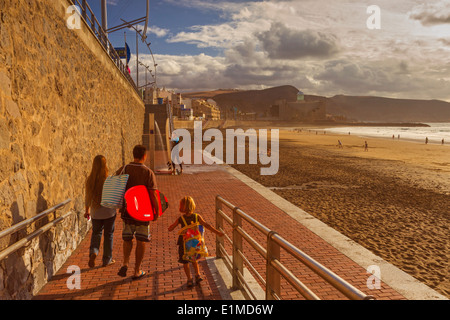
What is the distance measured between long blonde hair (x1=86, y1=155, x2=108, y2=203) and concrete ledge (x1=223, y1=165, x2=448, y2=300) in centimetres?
435

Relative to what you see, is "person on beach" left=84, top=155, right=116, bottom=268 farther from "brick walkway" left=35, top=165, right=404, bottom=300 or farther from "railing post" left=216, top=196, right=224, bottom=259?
"railing post" left=216, top=196, right=224, bottom=259

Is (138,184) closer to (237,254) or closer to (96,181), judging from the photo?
(96,181)

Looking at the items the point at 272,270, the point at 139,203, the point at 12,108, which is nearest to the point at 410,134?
the point at 139,203

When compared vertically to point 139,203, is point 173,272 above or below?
below

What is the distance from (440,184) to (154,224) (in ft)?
45.5

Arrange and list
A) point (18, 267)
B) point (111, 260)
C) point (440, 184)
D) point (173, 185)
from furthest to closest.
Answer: point (440, 184) → point (173, 185) → point (111, 260) → point (18, 267)

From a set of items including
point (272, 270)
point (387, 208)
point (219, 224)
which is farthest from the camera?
point (387, 208)

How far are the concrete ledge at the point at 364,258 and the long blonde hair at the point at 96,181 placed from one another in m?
4.35

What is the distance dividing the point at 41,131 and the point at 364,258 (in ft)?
18.2

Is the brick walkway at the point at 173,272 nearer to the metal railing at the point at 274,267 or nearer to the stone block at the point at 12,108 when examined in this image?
the metal railing at the point at 274,267

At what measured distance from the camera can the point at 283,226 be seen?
755cm

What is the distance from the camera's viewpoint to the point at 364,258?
571 centimetres
